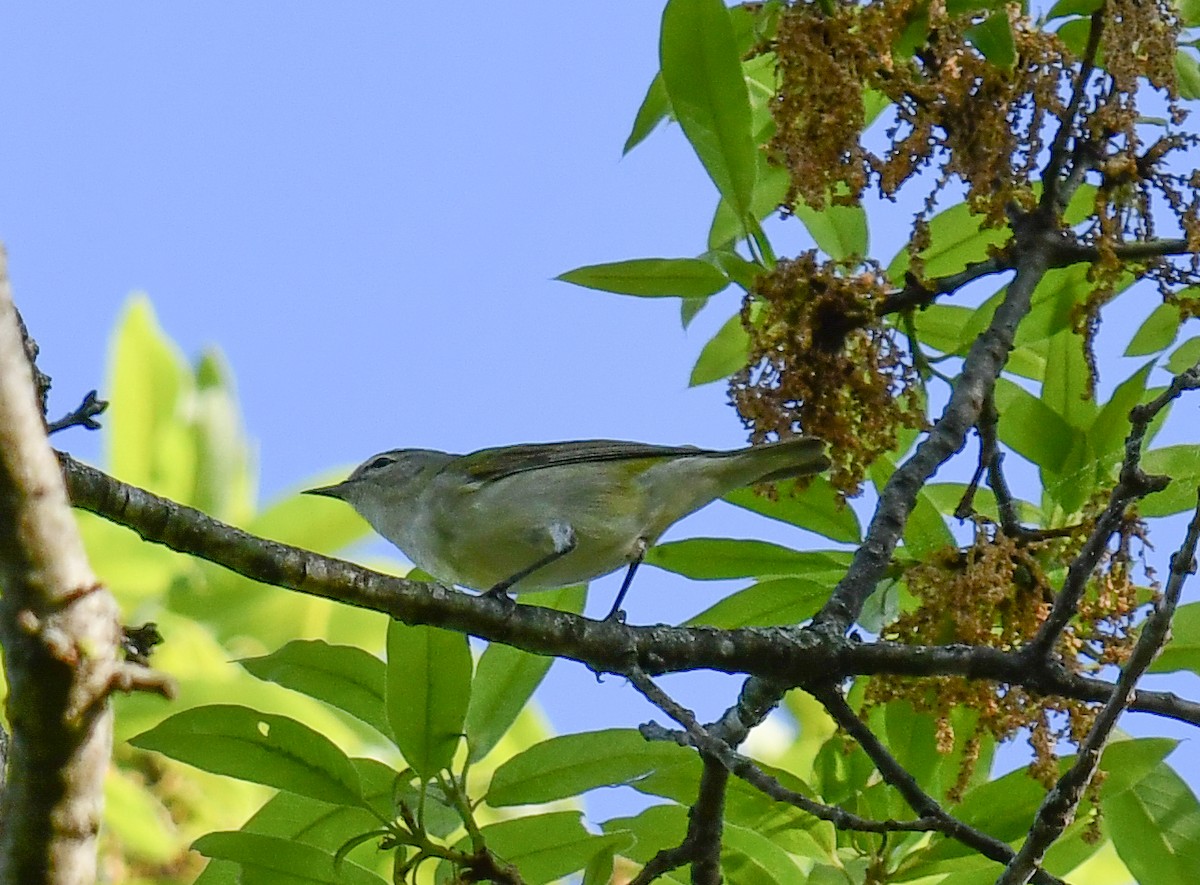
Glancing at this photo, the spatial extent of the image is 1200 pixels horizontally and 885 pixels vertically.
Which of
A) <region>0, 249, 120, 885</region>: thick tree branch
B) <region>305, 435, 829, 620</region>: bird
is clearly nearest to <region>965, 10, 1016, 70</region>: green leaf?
<region>305, 435, 829, 620</region>: bird

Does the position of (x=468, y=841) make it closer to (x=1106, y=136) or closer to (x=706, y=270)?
(x=706, y=270)

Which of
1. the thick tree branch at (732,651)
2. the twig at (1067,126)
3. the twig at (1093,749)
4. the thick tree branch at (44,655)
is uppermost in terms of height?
the twig at (1067,126)

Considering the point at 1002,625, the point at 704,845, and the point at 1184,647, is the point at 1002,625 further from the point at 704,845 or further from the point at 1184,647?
the point at 704,845

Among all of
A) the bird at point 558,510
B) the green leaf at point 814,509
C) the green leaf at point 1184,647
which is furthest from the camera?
the bird at point 558,510

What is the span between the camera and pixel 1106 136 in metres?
3.16

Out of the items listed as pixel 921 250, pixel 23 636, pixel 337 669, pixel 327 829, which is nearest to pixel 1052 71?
pixel 921 250

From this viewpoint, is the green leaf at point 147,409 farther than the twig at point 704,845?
Yes

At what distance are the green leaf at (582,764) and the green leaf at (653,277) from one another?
0.96m

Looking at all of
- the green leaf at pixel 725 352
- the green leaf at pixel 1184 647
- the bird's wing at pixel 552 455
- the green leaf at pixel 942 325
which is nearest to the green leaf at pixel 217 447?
the bird's wing at pixel 552 455

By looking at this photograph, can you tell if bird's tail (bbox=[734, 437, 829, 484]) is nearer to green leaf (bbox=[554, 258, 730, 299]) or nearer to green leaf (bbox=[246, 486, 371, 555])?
green leaf (bbox=[554, 258, 730, 299])

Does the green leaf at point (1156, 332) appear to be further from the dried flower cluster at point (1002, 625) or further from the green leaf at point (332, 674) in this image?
the green leaf at point (332, 674)

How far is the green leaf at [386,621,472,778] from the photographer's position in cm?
267

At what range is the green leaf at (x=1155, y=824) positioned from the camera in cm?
272

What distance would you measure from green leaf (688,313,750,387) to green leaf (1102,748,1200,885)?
54.0 inches
